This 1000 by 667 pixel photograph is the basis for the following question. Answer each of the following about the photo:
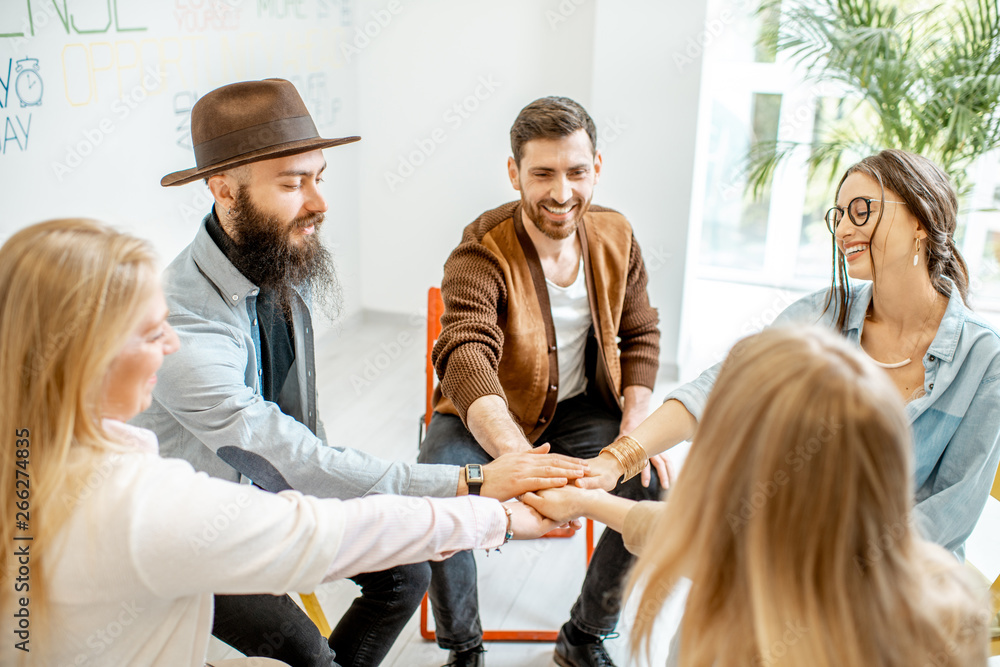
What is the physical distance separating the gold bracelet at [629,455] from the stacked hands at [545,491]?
0.24 feet

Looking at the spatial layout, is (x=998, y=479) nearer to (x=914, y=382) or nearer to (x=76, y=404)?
(x=914, y=382)

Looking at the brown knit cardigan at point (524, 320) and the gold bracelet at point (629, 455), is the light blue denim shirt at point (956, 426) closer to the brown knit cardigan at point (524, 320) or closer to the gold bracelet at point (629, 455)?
the gold bracelet at point (629, 455)

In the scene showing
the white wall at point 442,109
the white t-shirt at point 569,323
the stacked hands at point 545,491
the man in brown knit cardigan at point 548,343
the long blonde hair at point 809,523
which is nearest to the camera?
the long blonde hair at point 809,523

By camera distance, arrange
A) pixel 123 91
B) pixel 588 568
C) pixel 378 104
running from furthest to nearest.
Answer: pixel 378 104, pixel 123 91, pixel 588 568

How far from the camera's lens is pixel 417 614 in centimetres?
253

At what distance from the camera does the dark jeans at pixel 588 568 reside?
2.10 m

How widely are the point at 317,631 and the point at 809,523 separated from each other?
112 cm

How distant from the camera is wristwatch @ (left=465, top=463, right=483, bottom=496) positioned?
1.86m

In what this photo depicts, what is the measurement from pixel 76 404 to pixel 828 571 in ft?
3.24

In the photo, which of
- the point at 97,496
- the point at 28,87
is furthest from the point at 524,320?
the point at 28,87

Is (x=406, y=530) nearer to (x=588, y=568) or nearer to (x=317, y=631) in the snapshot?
(x=317, y=631)

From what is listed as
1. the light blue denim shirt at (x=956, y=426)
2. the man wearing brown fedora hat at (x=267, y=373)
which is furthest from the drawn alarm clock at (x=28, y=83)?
the light blue denim shirt at (x=956, y=426)

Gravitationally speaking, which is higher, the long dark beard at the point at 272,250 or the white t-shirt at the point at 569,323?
the long dark beard at the point at 272,250

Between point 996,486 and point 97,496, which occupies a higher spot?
point 97,496
